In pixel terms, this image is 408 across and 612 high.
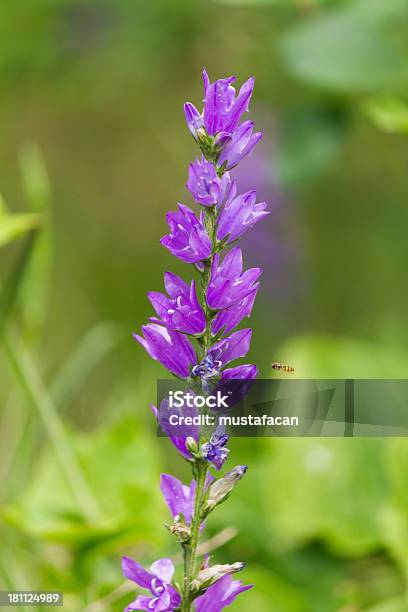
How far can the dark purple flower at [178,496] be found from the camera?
1.53 feet

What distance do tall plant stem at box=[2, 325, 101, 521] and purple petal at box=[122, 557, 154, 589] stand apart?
420 mm

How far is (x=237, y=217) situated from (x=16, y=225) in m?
0.37

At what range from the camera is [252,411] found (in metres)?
0.56

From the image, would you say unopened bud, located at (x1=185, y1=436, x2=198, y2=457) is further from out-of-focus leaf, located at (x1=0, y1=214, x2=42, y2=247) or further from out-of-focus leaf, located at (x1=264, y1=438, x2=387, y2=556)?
out-of-focus leaf, located at (x1=264, y1=438, x2=387, y2=556)

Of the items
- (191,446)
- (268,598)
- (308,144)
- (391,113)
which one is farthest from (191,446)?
(308,144)

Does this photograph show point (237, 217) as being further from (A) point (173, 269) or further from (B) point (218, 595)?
(A) point (173, 269)

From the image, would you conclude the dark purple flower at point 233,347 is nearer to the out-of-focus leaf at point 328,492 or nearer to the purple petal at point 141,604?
the purple petal at point 141,604

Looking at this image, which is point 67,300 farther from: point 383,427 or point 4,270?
point 383,427

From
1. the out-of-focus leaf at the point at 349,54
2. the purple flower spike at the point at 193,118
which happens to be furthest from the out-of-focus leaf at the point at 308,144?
the purple flower spike at the point at 193,118

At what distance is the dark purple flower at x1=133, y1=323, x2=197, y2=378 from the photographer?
1.52 feet

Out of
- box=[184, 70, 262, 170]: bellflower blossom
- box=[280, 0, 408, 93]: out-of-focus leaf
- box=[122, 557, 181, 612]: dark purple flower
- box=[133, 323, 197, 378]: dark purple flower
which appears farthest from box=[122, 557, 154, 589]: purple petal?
box=[280, 0, 408, 93]: out-of-focus leaf

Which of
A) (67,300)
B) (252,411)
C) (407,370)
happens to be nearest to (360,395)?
(407,370)

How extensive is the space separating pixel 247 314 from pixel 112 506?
0.55 metres

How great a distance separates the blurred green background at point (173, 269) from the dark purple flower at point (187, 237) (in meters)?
0.35
